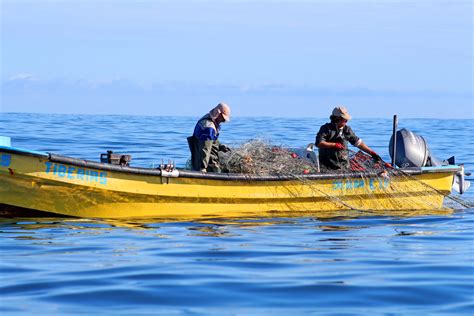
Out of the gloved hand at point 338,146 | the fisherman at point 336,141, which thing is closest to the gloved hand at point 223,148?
the fisherman at point 336,141

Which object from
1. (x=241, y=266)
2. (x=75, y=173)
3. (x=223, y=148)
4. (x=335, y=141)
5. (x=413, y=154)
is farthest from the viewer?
(x=413, y=154)

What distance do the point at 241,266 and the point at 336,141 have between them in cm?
553

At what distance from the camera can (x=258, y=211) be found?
1478 centimetres

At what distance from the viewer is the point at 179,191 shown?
547 inches

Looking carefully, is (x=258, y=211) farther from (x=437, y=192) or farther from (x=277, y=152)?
(x=437, y=192)

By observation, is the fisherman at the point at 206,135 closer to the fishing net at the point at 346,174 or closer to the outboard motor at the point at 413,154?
the fishing net at the point at 346,174

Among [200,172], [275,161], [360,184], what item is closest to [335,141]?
[360,184]

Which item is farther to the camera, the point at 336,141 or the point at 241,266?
the point at 336,141

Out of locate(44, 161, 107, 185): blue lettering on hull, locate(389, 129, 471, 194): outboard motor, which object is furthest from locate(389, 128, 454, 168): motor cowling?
locate(44, 161, 107, 185): blue lettering on hull

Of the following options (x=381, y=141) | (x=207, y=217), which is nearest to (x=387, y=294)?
(x=207, y=217)

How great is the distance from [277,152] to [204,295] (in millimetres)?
6820

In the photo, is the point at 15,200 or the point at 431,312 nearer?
the point at 431,312

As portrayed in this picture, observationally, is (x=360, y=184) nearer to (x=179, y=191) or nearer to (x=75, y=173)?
(x=179, y=191)

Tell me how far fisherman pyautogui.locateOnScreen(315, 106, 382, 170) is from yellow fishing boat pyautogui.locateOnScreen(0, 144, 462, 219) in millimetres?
403
